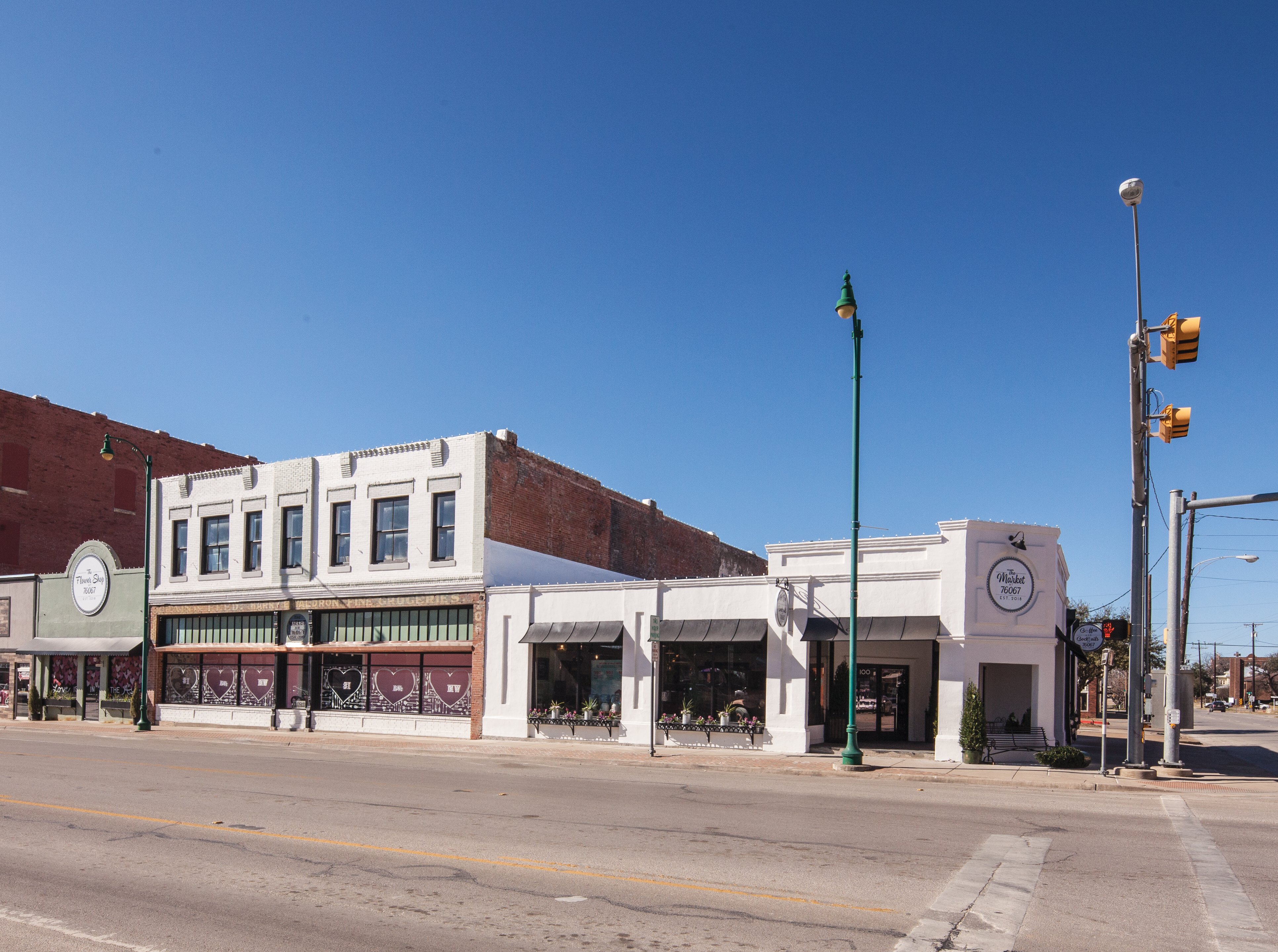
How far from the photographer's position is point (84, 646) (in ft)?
121

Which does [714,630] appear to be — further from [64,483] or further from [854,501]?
[64,483]

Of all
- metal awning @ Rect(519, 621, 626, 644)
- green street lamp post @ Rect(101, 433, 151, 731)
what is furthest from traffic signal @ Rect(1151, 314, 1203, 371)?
green street lamp post @ Rect(101, 433, 151, 731)

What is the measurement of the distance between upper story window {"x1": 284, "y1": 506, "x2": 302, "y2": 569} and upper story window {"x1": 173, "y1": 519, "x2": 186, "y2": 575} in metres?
5.57

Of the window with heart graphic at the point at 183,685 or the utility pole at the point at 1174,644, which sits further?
the window with heart graphic at the point at 183,685

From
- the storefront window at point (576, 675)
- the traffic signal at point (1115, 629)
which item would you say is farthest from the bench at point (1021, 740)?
the storefront window at point (576, 675)

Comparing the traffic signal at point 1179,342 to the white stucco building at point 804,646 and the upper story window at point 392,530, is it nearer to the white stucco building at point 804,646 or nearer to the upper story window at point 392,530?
the white stucco building at point 804,646

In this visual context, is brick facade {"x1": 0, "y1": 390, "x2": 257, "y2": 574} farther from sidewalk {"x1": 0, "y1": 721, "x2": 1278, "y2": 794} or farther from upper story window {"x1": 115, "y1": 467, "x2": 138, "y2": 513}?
sidewalk {"x1": 0, "y1": 721, "x2": 1278, "y2": 794}

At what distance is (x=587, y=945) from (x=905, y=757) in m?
17.5

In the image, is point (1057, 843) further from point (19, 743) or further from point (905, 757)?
point (19, 743)

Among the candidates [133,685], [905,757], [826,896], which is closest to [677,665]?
[905,757]

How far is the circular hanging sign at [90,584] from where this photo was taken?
3797cm

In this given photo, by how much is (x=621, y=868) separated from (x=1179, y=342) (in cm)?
1218

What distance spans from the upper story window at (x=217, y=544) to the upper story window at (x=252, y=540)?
2.98 feet

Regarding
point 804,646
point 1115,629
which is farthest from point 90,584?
point 1115,629
